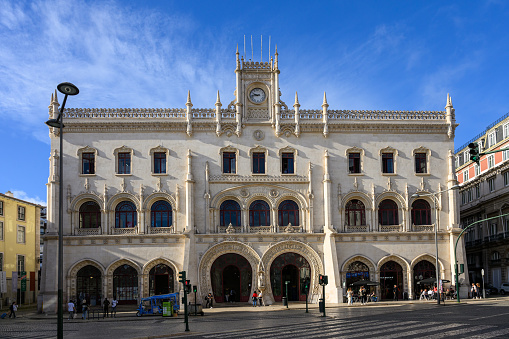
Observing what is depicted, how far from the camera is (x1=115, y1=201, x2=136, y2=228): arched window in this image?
48.9m

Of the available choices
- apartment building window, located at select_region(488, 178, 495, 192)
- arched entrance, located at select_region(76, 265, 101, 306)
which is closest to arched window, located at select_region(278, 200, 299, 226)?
arched entrance, located at select_region(76, 265, 101, 306)

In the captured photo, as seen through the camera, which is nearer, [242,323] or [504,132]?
[242,323]

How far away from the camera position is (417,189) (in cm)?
5081

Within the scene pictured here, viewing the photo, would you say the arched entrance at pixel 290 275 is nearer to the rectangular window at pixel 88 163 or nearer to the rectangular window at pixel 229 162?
the rectangular window at pixel 229 162

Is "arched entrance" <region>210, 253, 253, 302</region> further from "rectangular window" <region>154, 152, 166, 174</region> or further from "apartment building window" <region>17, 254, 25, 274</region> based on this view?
"apartment building window" <region>17, 254, 25, 274</region>

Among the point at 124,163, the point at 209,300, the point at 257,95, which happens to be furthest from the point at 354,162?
the point at 124,163

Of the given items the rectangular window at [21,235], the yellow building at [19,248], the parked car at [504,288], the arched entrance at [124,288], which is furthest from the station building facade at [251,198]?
the rectangular window at [21,235]

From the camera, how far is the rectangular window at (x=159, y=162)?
163 feet

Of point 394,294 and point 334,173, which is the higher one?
point 334,173

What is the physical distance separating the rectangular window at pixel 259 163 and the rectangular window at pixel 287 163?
68.5 inches

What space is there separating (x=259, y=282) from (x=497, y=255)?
28.9 m

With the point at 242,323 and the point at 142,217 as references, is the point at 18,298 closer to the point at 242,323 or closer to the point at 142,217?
the point at 142,217

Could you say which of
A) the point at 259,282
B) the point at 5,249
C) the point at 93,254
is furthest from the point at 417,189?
the point at 5,249

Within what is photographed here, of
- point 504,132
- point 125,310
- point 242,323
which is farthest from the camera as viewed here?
point 504,132
